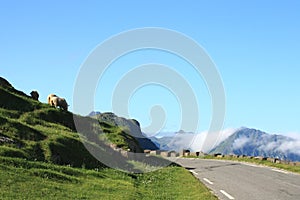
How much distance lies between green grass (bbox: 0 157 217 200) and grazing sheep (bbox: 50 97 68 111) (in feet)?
54.6

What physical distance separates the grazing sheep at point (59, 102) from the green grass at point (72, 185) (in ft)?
54.6

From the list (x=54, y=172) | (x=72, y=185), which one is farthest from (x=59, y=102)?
(x=72, y=185)

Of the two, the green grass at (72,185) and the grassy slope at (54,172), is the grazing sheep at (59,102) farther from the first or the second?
the green grass at (72,185)

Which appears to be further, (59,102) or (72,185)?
(59,102)

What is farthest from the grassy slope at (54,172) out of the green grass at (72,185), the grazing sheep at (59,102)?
the grazing sheep at (59,102)

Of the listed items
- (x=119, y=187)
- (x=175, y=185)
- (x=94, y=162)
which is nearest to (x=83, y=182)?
(x=119, y=187)

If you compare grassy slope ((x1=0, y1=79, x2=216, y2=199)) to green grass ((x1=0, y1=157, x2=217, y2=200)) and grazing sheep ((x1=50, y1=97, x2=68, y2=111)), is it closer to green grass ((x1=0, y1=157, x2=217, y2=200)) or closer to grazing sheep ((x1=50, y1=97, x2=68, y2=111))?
green grass ((x1=0, y1=157, x2=217, y2=200))

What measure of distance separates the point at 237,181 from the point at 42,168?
11.4 m

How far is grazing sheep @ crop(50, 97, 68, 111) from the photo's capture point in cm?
4122

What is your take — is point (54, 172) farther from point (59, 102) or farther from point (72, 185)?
point (59, 102)

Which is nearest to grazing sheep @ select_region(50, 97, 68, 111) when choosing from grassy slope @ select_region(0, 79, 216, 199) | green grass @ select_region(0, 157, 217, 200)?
grassy slope @ select_region(0, 79, 216, 199)

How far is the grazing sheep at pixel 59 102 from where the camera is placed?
41.2 m

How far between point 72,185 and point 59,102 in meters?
22.5

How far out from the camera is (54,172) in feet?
70.2
